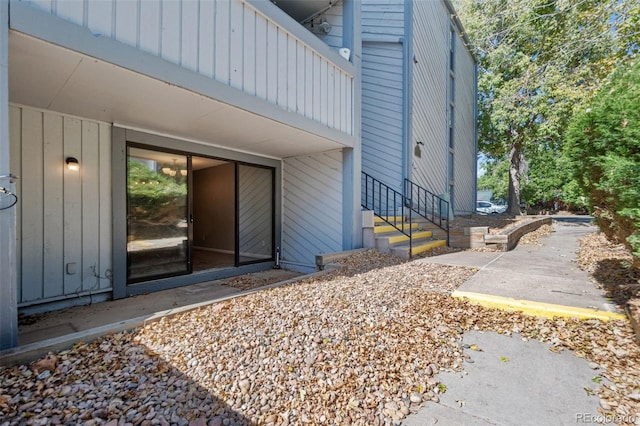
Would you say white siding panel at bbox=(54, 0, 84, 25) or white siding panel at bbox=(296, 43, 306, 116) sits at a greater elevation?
white siding panel at bbox=(296, 43, 306, 116)

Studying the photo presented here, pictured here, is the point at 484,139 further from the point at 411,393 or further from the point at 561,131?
the point at 411,393

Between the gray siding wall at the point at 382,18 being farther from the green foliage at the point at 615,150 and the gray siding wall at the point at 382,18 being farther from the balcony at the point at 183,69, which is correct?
the green foliage at the point at 615,150

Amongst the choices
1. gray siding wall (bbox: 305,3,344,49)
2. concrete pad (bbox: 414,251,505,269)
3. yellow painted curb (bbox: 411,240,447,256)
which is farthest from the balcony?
concrete pad (bbox: 414,251,505,269)

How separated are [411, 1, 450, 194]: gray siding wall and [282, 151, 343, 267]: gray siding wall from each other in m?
2.96

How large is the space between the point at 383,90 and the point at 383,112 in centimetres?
59

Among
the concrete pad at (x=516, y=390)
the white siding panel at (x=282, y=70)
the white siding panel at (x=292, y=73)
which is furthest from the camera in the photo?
the white siding panel at (x=292, y=73)

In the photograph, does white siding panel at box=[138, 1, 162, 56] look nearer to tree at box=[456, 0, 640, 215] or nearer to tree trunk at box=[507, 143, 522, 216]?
tree at box=[456, 0, 640, 215]

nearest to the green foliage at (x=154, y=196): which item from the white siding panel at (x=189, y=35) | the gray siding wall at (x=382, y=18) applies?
the white siding panel at (x=189, y=35)

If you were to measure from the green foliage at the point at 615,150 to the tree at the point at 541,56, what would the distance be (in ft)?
7.82

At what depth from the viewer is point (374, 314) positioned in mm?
2855

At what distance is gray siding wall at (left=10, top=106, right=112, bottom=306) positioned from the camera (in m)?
3.42

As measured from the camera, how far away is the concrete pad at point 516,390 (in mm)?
1686

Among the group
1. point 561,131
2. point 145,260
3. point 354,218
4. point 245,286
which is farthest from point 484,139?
point 145,260

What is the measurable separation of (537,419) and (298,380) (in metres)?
1.38
